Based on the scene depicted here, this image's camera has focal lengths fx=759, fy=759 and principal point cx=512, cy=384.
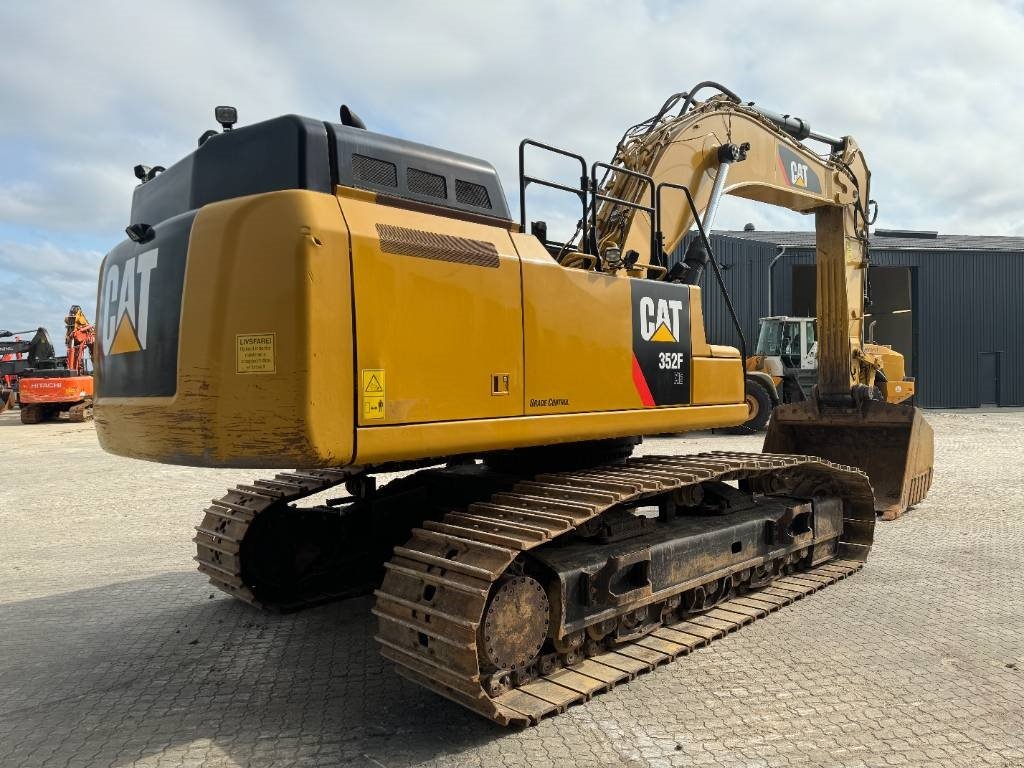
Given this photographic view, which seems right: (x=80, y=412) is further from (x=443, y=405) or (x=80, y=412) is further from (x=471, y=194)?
(x=443, y=405)

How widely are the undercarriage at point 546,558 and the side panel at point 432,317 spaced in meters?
0.68

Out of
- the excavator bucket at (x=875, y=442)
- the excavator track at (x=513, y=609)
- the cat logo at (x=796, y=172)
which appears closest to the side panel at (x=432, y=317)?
the excavator track at (x=513, y=609)

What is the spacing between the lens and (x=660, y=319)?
15.6 ft

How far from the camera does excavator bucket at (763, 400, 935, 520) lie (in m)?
7.91

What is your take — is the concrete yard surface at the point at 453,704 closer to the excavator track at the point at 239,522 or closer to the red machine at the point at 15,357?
the excavator track at the point at 239,522

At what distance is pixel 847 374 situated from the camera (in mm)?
8789

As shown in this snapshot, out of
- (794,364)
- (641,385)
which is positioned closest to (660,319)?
(641,385)

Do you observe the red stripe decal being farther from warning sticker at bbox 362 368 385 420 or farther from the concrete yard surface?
warning sticker at bbox 362 368 385 420

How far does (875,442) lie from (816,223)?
278 centimetres

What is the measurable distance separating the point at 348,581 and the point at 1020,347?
1221 inches

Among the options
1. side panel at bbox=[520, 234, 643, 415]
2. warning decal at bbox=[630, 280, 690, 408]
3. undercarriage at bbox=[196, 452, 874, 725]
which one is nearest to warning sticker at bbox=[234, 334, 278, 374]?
undercarriage at bbox=[196, 452, 874, 725]

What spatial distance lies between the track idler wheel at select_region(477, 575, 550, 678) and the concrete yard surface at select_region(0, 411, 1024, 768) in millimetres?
313

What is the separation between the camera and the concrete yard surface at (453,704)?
10.6 ft

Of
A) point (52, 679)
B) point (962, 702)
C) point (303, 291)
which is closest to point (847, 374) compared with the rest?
point (962, 702)
